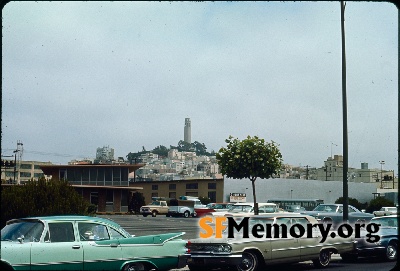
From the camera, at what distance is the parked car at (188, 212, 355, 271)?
13414 mm

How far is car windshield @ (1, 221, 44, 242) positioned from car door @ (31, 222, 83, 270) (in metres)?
0.14

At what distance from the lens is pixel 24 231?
10578mm

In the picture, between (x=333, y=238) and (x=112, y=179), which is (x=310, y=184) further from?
(x=333, y=238)

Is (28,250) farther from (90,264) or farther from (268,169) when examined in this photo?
(268,169)

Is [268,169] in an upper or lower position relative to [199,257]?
upper

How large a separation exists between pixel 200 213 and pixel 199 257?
127 feet

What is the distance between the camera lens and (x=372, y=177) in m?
98.3

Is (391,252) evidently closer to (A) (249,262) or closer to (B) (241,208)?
(A) (249,262)

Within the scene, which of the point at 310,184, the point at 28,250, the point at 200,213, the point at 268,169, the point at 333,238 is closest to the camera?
the point at 28,250

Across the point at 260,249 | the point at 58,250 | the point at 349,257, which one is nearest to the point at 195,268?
the point at 260,249

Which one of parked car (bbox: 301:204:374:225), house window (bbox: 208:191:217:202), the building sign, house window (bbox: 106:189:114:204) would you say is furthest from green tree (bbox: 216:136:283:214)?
house window (bbox: 208:191:217:202)

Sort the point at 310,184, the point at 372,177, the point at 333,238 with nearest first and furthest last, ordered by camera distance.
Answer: the point at 333,238 → the point at 310,184 → the point at 372,177

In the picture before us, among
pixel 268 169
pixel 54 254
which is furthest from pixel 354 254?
pixel 268 169

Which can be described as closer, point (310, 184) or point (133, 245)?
point (133, 245)
